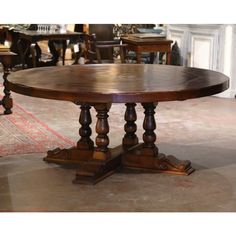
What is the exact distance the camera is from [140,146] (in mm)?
3756

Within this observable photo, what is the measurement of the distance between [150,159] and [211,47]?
3.60 metres

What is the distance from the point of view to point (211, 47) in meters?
6.83

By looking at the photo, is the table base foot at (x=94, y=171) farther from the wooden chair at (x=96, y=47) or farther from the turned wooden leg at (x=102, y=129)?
the wooden chair at (x=96, y=47)

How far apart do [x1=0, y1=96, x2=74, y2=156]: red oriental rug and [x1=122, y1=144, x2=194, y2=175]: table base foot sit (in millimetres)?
792

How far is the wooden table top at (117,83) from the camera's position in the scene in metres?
2.91

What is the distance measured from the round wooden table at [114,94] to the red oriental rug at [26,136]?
0.41m

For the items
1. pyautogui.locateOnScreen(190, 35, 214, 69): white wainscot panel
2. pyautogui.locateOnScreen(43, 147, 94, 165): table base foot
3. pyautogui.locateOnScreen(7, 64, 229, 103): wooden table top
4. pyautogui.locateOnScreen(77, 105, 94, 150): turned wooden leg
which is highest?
pyautogui.locateOnScreen(7, 64, 229, 103): wooden table top

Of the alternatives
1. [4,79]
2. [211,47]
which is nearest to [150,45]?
[211,47]

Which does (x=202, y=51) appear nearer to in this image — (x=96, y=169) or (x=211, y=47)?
(x=211, y=47)

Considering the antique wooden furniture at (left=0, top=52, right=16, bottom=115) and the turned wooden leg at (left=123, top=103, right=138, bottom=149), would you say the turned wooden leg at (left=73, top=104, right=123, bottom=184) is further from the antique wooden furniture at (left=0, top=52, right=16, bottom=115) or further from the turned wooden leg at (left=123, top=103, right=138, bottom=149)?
the antique wooden furniture at (left=0, top=52, right=16, bottom=115)

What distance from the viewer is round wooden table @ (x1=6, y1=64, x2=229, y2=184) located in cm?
293

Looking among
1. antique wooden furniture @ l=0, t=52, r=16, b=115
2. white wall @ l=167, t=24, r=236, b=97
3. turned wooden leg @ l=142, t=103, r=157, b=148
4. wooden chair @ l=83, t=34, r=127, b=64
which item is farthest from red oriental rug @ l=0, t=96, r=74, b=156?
white wall @ l=167, t=24, r=236, b=97

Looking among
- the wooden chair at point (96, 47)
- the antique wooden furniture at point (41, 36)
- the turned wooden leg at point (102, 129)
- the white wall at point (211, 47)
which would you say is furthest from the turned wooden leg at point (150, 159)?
the antique wooden furniture at point (41, 36)

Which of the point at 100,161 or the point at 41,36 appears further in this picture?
the point at 41,36
